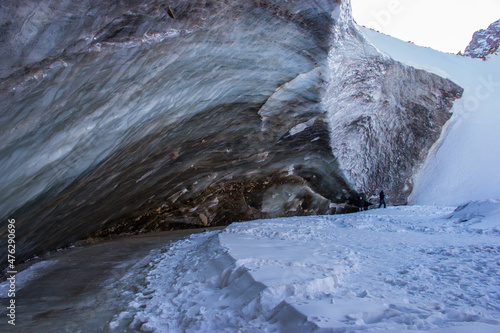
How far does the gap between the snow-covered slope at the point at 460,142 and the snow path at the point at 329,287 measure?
7135 millimetres

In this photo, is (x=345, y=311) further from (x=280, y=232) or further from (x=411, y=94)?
(x=411, y=94)

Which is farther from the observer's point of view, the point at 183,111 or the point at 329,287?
the point at 183,111

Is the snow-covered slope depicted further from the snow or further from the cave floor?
the cave floor

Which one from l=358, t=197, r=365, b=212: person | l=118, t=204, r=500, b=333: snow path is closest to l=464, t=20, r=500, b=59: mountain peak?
l=358, t=197, r=365, b=212: person

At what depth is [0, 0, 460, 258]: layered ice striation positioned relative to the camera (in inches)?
126

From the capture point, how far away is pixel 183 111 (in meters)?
5.55

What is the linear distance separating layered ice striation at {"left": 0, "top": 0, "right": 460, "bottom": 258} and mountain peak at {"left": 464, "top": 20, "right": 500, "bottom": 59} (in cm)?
1027

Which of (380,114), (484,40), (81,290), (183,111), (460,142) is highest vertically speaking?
(484,40)

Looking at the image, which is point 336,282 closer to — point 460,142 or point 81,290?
point 81,290

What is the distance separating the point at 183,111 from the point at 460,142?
10813 mm

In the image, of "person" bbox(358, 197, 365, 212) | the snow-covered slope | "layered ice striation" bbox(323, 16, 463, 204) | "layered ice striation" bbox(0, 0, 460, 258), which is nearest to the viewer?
"layered ice striation" bbox(0, 0, 460, 258)

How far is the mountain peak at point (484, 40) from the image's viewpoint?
18.4 meters

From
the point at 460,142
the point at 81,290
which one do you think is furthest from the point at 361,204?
the point at 81,290

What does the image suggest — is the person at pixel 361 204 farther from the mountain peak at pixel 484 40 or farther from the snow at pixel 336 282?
the mountain peak at pixel 484 40
